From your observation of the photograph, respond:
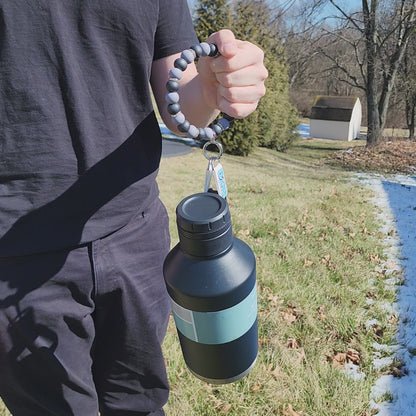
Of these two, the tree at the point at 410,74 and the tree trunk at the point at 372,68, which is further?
the tree at the point at 410,74

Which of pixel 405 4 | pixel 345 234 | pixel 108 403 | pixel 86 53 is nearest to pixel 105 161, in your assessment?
pixel 86 53

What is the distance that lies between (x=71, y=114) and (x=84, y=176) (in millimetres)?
188

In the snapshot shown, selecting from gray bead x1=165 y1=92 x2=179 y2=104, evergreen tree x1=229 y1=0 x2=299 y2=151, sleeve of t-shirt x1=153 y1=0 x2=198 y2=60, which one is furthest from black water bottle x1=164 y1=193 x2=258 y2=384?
evergreen tree x1=229 y1=0 x2=299 y2=151

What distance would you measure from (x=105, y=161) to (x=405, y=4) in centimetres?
2023

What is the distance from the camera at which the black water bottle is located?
0.87 metres

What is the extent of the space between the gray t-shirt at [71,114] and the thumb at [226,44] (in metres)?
0.39

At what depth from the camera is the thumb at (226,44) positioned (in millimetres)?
836

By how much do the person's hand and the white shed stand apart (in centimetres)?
2701

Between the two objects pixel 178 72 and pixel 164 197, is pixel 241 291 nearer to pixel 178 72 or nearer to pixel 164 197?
pixel 178 72

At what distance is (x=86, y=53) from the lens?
1057mm

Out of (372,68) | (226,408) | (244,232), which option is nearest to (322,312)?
(226,408)

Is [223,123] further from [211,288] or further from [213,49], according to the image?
[211,288]

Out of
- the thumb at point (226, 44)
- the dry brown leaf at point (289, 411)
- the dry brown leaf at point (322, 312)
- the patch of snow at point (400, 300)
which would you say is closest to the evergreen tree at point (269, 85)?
the patch of snow at point (400, 300)

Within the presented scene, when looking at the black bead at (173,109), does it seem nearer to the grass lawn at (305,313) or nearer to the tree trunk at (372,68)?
the grass lawn at (305,313)
